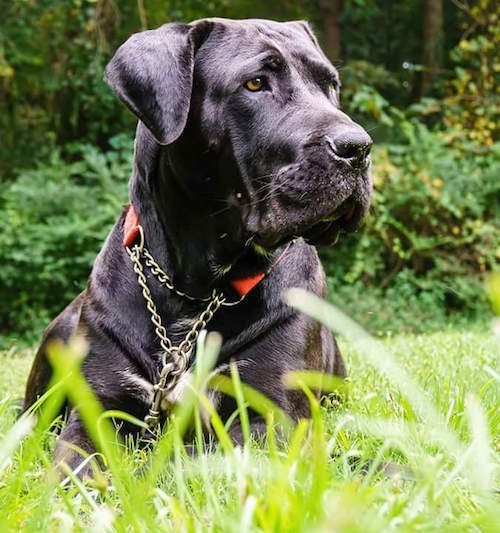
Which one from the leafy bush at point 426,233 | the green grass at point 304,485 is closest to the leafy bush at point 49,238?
the leafy bush at point 426,233

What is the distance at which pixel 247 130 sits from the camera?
2668mm

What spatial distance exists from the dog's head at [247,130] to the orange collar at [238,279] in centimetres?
11

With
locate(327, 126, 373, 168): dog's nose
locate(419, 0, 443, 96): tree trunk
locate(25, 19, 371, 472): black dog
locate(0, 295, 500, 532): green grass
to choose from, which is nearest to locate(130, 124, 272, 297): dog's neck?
locate(25, 19, 371, 472): black dog

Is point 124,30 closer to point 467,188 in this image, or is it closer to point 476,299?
point 467,188

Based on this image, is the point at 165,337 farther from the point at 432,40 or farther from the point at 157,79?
the point at 432,40

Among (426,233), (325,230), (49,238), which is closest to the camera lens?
(325,230)

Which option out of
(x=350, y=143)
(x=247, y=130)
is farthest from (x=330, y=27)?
(x=350, y=143)

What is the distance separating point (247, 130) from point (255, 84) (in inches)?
6.9

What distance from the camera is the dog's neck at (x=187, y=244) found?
9.13ft

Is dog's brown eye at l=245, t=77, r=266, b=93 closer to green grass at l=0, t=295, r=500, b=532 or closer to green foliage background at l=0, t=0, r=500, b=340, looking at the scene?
green grass at l=0, t=295, r=500, b=532

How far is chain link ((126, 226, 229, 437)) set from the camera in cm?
260

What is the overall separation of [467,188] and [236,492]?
30.0 feet

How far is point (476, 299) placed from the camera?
32.5 ft

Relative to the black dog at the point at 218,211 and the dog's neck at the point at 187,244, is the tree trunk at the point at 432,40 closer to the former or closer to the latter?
the black dog at the point at 218,211
